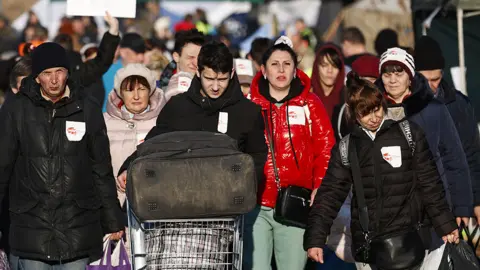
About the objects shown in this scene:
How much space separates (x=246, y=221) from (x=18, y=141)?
6.40 feet

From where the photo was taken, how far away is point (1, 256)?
8359 millimetres

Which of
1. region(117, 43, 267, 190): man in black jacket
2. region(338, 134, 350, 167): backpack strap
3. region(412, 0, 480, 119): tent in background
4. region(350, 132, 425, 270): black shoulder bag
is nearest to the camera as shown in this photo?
region(350, 132, 425, 270): black shoulder bag

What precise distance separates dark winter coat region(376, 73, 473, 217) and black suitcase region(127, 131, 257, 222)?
5.65 ft

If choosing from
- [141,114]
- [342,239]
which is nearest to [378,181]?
[342,239]

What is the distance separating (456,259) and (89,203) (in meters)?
2.63

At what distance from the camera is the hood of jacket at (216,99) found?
861cm

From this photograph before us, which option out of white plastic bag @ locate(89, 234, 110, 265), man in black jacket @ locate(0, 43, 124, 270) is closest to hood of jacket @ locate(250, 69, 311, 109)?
man in black jacket @ locate(0, 43, 124, 270)

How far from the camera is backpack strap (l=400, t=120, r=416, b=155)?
802 centimetres

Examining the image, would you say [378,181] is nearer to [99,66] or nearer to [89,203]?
[89,203]

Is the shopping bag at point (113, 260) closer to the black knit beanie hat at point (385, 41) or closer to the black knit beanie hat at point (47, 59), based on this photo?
the black knit beanie hat at point (47, 59)

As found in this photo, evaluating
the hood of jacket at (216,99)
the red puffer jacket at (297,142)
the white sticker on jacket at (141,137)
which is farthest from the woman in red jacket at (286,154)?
the white sticker on jacket at (141,137)

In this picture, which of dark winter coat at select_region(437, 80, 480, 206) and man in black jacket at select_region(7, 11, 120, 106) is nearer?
dark winter coat at select_region(437, 80, 480, 206)

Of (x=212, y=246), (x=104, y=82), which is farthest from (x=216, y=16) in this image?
(x=212, y=246)

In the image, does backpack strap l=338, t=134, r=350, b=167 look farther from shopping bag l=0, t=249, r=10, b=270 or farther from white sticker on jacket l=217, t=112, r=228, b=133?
shopping bag l=0, t=249, r=10, b=270
